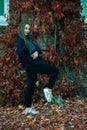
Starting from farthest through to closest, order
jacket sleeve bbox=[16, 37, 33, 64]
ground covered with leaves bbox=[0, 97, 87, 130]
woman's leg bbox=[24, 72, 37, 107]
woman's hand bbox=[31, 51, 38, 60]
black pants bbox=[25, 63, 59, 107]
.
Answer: woman's leg bbox=[24, 72, 37, 107], black pants bbox=[25, 63, 59, 107], woman's hand bbox=[31, 51, 38, 60], jacket sleeve bbox=[16, 37, 33, 64], ground covered with leaves bbox=[0, 97, 87, 130]

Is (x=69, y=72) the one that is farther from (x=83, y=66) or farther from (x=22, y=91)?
(x=22, y=91)

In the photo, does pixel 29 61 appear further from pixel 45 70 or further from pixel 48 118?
pixel 48 118

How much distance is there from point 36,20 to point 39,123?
3088mm

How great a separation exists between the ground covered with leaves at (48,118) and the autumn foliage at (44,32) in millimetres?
558

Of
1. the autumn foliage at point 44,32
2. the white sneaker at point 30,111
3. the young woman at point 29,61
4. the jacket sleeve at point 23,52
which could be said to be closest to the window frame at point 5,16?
the autumn foliage at point 44,32

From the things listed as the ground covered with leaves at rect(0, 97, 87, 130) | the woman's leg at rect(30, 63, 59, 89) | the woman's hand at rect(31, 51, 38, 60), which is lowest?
the ground covered with leaves at rect(0, 97, 87, 130)

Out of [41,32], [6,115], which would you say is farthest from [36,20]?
[6,115]

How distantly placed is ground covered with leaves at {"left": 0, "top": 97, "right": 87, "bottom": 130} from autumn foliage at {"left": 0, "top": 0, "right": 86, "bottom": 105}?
56 centimetres

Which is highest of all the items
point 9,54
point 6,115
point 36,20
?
point 36,20

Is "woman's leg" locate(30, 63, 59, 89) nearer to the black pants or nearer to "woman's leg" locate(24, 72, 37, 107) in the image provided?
the black pants

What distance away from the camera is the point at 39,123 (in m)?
8.42

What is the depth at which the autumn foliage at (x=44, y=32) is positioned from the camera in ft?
34.5

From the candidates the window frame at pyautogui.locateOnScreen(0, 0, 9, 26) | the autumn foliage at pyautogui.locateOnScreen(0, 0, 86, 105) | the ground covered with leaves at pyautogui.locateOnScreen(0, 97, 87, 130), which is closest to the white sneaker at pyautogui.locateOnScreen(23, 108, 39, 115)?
the ground covered with leaves at pyautogui.locateOnScreen(0, 97, 87, 130)

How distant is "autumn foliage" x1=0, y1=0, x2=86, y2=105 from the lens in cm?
1052
